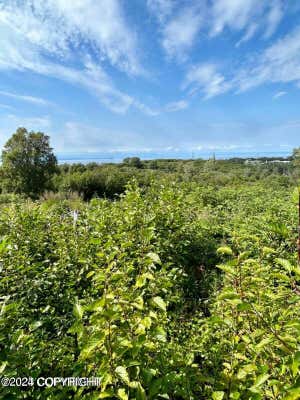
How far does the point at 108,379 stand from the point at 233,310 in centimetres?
79

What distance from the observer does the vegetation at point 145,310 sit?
1.03m

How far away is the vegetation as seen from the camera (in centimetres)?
103

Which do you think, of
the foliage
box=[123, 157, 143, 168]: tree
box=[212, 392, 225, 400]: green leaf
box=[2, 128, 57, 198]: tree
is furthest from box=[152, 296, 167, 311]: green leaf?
box=[123, 157, 143, 168]: tree

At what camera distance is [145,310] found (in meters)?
1.37

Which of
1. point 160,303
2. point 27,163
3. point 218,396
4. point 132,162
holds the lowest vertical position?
point 218,396

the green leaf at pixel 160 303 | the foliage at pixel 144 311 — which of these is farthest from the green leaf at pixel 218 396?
the green leaf at pixel 160 303

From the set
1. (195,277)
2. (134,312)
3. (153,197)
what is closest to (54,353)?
(134,312)

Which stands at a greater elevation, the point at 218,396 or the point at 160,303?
the point at 160,303

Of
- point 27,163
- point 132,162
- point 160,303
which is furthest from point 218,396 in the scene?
point 132,162

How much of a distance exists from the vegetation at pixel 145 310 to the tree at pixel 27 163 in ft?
53.5

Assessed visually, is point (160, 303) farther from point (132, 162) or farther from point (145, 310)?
point (132, 162)

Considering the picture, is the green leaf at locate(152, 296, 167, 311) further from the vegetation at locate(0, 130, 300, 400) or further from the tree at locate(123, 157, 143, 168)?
the tree at locate(123, 157, 143, 168)

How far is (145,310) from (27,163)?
65.7 feet

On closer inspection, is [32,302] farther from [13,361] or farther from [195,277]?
[195,277]
